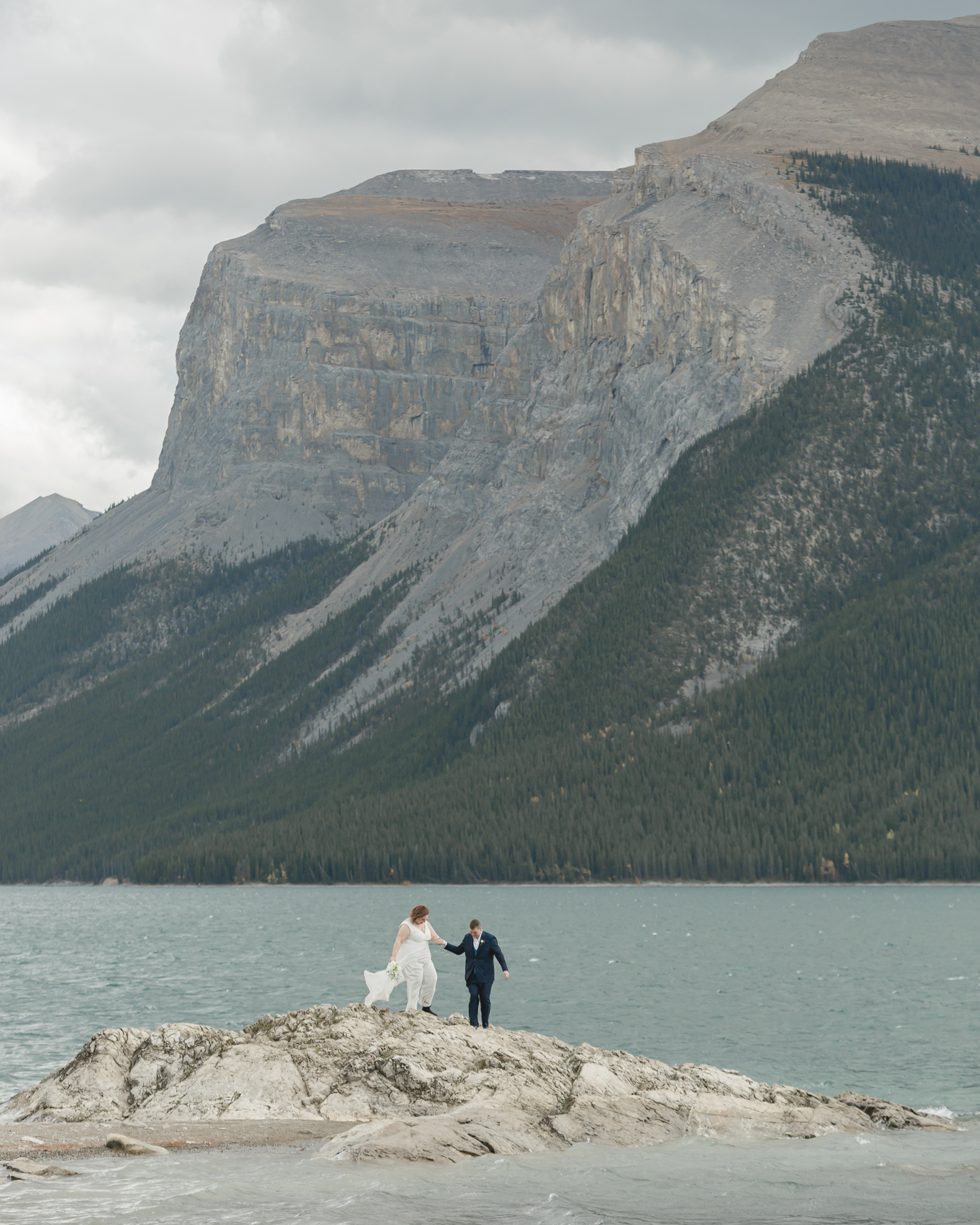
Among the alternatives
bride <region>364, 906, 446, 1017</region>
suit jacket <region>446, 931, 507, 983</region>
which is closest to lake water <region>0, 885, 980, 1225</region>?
bride <region>364, 906, 446, 1017</region>

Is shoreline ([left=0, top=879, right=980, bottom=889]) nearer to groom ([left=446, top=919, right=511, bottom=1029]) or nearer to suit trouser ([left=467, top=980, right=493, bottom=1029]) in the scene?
suit trouser ([left=467, top=980, right=493, bottom=1029])

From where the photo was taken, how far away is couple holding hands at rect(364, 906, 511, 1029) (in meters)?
34.1

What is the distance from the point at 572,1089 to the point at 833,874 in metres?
134

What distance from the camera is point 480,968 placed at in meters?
35.0

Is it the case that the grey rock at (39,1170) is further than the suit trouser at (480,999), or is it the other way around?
the suit trouser at (480,999)

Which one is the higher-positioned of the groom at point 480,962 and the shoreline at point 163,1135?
the groom at point 480,962

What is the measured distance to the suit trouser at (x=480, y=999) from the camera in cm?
3506

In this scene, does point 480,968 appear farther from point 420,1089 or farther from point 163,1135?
point 163,1135

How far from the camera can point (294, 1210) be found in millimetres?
22750

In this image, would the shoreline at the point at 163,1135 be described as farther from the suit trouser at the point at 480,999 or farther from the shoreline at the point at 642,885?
the shoreline at the point at 642,885

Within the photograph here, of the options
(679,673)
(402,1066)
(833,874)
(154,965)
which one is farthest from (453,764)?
(402,1066)

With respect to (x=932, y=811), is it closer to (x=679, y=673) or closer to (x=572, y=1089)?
(x=679, y=673)

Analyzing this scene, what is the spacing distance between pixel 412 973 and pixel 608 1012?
72.6 feet

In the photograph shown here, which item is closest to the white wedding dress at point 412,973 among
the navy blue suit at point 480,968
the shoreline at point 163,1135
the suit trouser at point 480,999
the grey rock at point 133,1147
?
the navy blue suit at point 480,968
